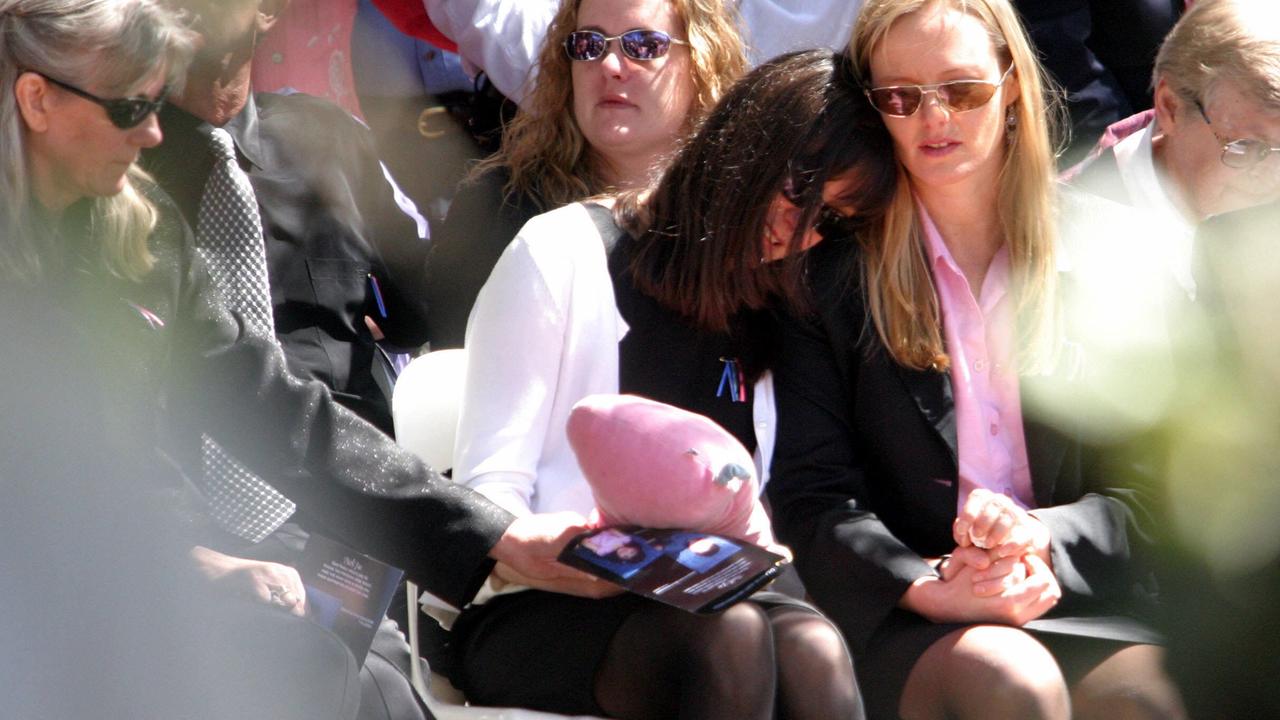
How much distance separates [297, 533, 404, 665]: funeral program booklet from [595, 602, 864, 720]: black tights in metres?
0.33

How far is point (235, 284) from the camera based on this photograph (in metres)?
2.76

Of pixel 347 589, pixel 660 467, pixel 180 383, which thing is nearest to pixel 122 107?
pixel 180 383

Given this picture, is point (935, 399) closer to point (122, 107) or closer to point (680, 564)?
point (680, 564)

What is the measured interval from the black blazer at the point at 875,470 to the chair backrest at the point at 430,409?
1.84ft

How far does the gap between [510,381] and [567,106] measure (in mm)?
1010

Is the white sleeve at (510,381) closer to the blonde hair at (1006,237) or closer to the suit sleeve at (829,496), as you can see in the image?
the suit sleeve at (829,496)

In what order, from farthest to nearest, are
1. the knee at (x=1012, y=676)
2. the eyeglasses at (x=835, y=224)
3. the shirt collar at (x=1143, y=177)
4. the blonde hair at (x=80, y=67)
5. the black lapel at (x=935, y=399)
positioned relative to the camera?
1. the shirt collar at (x=1143, y=177)
2. the eyeglasses at (x=835, y=224)
3. the black lapel at (x=935, y=399)
4. the knee at (x=1012, y=676)
5. the blonde hair at (x=80, y=67)

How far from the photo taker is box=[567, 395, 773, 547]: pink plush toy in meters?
2.24

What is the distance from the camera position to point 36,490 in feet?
5.68

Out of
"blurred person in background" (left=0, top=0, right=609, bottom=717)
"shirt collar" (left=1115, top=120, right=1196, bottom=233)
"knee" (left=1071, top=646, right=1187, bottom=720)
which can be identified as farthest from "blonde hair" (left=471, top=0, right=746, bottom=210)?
"knee" (left=1071, top=646, right=1187, bottom=720)

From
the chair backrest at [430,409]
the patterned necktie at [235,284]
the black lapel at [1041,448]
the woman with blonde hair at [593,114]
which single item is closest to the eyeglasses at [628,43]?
the woman with blonde hair at [593,114]

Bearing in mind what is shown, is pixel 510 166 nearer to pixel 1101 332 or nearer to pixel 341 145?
pixel 341 145

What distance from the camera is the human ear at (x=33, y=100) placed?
212cm

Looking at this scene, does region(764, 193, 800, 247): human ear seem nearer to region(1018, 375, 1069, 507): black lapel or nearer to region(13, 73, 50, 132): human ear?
region(1018, 375, 1069, 507): black lapel
